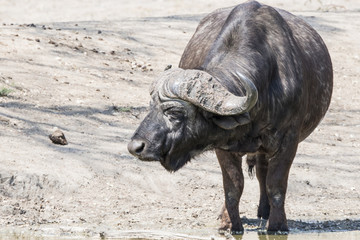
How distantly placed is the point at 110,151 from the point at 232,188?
2.50 m

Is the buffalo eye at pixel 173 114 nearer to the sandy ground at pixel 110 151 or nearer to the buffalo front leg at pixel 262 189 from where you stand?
the sandy ground at pixel 110 151

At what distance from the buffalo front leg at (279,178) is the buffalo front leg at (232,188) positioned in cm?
29

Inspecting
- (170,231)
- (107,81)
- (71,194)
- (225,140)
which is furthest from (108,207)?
(107,81)

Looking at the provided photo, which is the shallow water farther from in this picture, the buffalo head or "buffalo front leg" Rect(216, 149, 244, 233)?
the buffalo head

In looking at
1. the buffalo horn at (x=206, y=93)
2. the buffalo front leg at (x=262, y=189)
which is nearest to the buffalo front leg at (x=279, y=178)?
the buffalo front leg at (x=262, y=189)

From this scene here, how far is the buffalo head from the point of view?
7000 mm

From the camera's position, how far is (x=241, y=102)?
23.2 feet

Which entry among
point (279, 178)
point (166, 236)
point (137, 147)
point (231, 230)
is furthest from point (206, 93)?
point (231, 230)

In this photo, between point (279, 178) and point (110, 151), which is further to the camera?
point (110, 151)

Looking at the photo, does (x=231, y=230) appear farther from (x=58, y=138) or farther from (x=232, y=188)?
(x=58, y=138)

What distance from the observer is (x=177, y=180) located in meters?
9.94

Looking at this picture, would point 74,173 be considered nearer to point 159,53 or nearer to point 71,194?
point 71,194

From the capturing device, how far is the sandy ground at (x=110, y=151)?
8.84 m

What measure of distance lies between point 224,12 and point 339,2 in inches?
656
